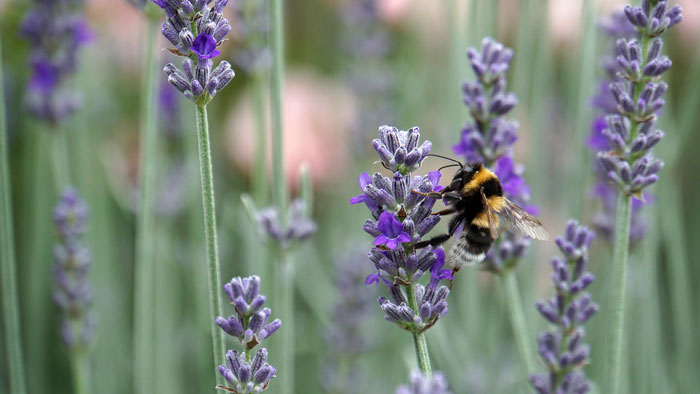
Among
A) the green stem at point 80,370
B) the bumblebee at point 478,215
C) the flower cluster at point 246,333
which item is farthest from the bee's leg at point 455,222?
the green stem at point 80,370

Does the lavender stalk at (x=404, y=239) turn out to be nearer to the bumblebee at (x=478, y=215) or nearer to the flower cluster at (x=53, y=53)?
the bumblebee at (x=478, y=215)

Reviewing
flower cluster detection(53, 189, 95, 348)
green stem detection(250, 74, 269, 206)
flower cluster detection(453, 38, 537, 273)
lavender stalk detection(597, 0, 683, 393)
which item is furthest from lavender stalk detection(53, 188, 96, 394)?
lavender stalk detection(597, 0, 683, 393)

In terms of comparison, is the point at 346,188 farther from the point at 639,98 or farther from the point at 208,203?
the point at 208,203

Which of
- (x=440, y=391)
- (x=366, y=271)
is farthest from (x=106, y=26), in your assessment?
(x=440, y=391)

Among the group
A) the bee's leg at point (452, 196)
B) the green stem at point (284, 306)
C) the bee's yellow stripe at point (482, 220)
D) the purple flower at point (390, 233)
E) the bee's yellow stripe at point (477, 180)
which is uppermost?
the bee's yellow stripe at point (477, 180)

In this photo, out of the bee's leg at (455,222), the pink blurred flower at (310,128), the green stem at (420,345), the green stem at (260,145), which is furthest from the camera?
the pink blurred flower at (310,128)

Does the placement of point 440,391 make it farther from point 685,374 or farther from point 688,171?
point 688,171

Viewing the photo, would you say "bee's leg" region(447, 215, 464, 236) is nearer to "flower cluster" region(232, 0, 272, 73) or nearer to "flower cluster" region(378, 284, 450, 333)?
"flower cluster" region(378, 284, 450, 333)
